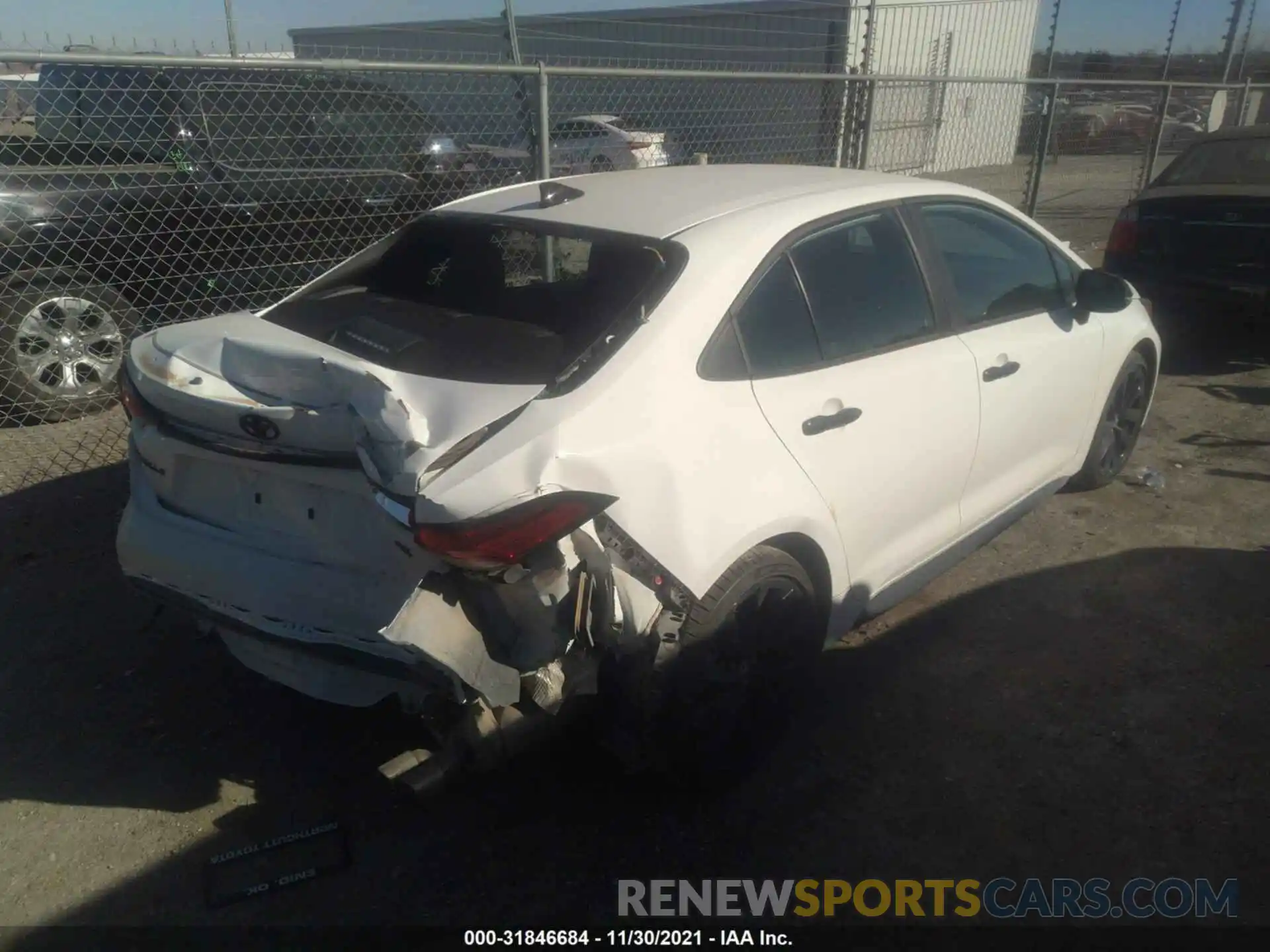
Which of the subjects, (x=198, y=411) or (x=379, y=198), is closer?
(x=198, y=411)

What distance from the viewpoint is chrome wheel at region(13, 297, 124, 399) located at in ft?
18.2

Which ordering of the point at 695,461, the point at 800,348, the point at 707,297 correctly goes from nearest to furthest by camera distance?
the point at 695,461 → the point at 707,297 → the point at 800,348

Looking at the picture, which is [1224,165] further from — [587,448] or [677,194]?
[587,448]

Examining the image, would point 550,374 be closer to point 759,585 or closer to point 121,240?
point 759,585

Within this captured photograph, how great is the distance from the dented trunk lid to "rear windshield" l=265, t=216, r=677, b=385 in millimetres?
44

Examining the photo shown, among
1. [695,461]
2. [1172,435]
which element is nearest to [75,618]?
[695,461]

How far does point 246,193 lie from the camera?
19.1ft

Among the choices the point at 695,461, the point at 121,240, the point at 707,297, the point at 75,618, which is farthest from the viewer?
the point at 121,240

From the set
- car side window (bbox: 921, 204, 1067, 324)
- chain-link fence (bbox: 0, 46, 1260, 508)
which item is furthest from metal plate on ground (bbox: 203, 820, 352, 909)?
chain-link fence (bbox: 0, 46, 1260, 508)

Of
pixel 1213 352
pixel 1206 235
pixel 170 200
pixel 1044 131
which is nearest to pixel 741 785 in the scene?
pixel 170 200

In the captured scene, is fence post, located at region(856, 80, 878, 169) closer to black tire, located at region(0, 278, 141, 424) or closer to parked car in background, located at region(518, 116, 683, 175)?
parked car in background, located at region(518, 116, 683, 175)

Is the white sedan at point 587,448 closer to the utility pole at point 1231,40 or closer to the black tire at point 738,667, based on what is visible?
the black tire at point 738,667

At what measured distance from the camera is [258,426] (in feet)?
8.02

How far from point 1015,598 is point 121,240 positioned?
5123 millimetres
